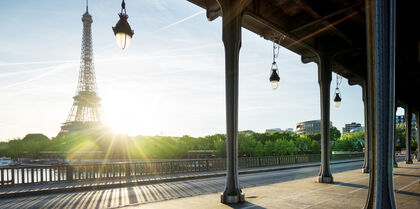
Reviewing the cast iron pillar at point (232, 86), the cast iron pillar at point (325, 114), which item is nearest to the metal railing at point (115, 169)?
the cast iron pillar at point (232, 86)

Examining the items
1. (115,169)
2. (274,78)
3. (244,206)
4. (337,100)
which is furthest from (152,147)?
(244,206)

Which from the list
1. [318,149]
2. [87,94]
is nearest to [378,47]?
[318,149]

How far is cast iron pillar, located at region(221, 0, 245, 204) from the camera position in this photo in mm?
8320

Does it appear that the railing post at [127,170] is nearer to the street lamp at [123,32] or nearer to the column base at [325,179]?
the column base at [325,179]

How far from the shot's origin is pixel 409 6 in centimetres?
1024

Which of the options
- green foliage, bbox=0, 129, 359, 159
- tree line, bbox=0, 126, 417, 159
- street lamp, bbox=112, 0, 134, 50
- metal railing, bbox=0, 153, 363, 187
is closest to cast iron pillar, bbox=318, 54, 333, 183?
metal railing, bbox=0, 153, 363, 187

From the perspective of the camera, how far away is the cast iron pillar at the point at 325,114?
1303 cm

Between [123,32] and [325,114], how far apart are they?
1060cm

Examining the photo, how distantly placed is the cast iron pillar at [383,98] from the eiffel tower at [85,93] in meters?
105

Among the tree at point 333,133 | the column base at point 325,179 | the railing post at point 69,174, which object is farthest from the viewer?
the tree at point 333,133

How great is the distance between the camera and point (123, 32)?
21.3ft

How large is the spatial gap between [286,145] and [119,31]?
6254 cm

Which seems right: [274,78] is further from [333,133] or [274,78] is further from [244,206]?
[333,133]

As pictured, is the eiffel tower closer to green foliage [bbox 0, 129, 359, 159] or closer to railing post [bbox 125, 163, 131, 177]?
green foliage [bbox 0, 129, 359, 159]
